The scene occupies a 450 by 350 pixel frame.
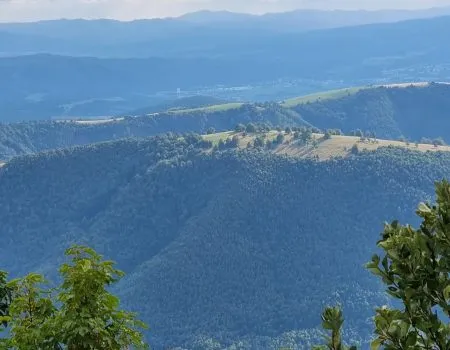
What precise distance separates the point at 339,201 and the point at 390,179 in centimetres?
1275

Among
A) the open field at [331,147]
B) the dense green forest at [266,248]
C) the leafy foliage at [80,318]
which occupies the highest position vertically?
the leafy foliage at [80,318]

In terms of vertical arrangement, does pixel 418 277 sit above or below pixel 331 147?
above

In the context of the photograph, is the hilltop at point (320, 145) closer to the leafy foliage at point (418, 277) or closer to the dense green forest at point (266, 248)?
the dense green forest at point (266, 248)

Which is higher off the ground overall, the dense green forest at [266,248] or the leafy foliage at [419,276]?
the leafy foliage at [419,276]

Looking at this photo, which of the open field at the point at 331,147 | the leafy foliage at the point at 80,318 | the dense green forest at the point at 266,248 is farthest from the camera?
the open field at the point at 331,147

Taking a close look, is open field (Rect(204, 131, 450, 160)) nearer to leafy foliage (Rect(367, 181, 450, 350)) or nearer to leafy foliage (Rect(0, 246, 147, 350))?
leafy foliage (Rect(0, 246, 147, 350))

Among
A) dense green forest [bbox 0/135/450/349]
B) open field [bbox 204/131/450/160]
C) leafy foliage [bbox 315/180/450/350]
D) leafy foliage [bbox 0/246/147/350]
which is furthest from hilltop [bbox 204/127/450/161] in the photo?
leafy foliage [bbox 315/180/450/350]

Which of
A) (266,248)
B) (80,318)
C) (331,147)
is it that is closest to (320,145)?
(331,147)

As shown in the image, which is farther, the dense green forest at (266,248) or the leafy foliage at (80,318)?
the dense green forest at (266,248)

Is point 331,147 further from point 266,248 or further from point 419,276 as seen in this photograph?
point 419,276

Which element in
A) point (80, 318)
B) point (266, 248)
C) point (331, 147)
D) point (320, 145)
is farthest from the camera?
point (320, 145)

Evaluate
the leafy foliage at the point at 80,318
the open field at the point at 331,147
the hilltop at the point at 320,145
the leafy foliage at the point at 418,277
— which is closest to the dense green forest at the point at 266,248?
the hilltop at the point at 320,145

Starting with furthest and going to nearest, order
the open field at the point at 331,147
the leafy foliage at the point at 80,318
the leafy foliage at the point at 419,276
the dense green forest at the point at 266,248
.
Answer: the open field at the point at 331,147
the dense green forest at the point at 266,248
the leafy foliage at the point at 80,318
the leafy foliage at the point at 419,276

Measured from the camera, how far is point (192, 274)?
16012 cm
